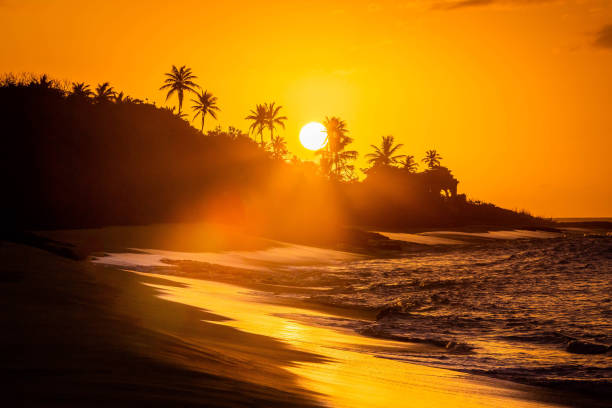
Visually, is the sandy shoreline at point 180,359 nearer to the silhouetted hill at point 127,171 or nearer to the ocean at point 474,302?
the ocean at point 474,302

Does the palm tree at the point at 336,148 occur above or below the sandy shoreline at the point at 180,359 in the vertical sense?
above

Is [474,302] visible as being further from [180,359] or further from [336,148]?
[336,148]

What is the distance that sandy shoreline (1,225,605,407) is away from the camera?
3.20m

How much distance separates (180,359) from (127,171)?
33.2m

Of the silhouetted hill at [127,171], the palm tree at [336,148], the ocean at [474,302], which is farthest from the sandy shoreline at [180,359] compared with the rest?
the palm tree at [336,148]

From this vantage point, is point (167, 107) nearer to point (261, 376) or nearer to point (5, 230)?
point (5, 230)

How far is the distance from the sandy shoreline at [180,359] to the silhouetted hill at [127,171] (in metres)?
19.4

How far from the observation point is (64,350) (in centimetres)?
362

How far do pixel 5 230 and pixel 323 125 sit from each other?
82688 mm

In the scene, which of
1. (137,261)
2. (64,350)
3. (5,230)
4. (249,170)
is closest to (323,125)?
(249,170)

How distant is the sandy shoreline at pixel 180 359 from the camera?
320 centimetres

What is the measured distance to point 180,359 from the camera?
167 inches

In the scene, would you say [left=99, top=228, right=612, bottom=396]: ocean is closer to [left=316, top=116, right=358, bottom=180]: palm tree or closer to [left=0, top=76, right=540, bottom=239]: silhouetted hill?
[left=0, top=76, right=540, bottom=239]: silhouetted hill

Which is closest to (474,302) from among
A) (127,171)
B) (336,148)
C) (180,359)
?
Result: (180,359)
